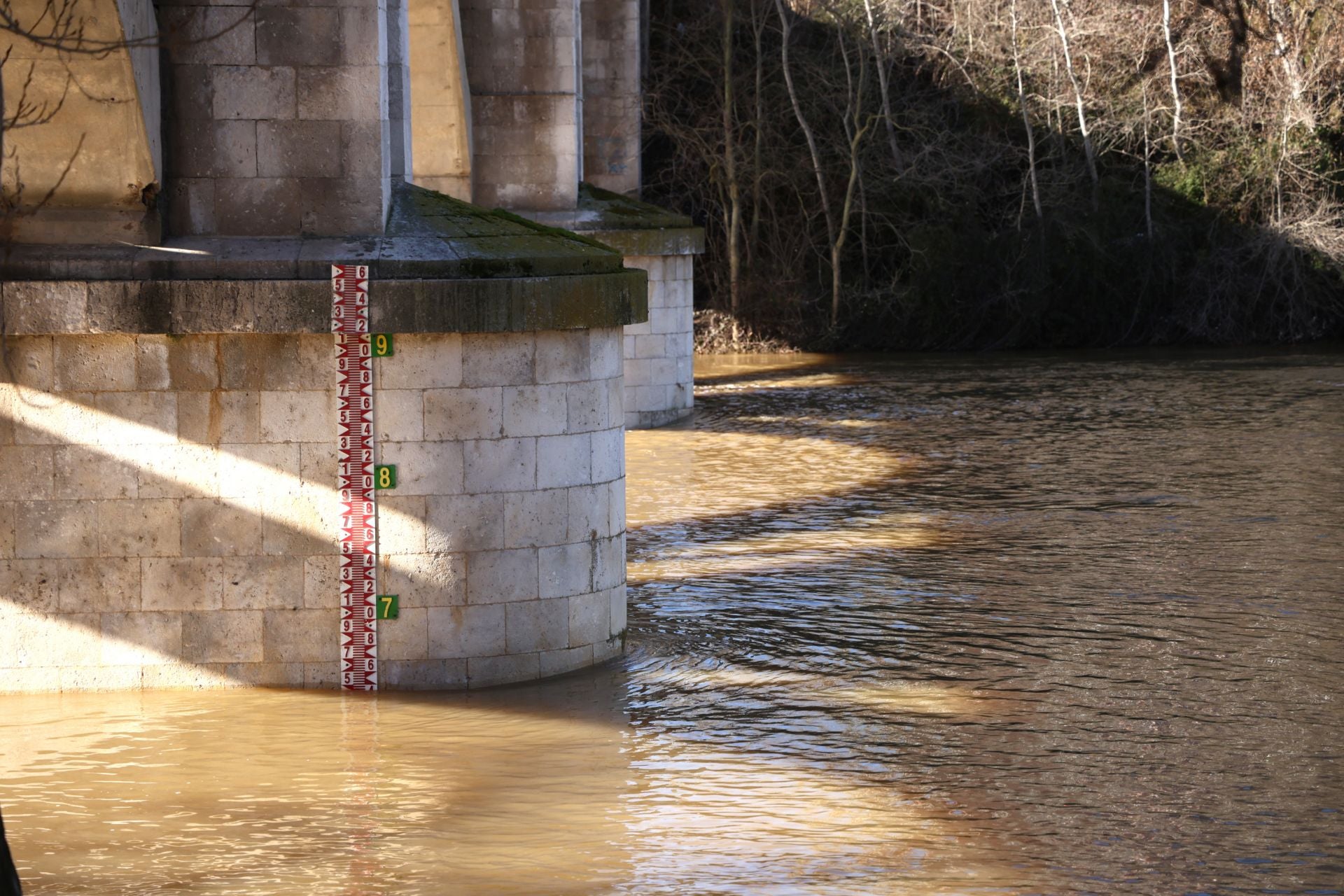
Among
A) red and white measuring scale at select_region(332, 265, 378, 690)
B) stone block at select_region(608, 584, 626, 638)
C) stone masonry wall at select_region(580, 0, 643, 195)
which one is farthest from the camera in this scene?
stone masonry wall at select_region(580, 0, 643, 195)

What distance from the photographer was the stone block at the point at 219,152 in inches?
380

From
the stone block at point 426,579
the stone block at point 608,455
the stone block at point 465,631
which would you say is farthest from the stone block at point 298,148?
the stone block at point 465,631

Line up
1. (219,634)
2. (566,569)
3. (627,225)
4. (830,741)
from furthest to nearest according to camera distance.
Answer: (627,225) → (566,569) → (219,634) → (830,741)

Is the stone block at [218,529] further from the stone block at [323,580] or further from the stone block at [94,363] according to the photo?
the stone block at [94,363]

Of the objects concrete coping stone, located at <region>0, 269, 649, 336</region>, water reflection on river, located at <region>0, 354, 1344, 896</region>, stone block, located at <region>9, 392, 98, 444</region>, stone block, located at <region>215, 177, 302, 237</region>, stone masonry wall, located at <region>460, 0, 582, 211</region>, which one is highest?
stone masonry wall, located at <region>460, 0, 582, 211</region>

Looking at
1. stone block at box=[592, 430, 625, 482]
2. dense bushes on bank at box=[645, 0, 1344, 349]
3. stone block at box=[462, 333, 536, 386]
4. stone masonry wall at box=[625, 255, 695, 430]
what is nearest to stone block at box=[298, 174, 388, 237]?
stone block at box=[462, 333, 536, 386]

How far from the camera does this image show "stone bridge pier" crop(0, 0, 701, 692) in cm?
926

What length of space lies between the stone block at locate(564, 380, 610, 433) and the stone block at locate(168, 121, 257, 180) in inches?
82.0

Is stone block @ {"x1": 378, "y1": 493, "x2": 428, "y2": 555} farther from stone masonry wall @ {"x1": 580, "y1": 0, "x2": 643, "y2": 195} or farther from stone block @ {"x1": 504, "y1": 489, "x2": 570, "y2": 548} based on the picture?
stone masonry wall @ {"x1": 580, "y1": 0, "x2": 643, "y2": 195}

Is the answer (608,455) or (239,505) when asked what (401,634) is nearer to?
(239,505)

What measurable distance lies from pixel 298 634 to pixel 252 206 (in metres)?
2.32

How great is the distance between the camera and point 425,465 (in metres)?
9.42

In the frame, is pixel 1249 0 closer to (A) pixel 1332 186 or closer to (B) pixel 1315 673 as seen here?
(A) pixel 1332 186

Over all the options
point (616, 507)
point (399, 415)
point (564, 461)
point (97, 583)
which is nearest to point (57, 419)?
point (97, 583)
